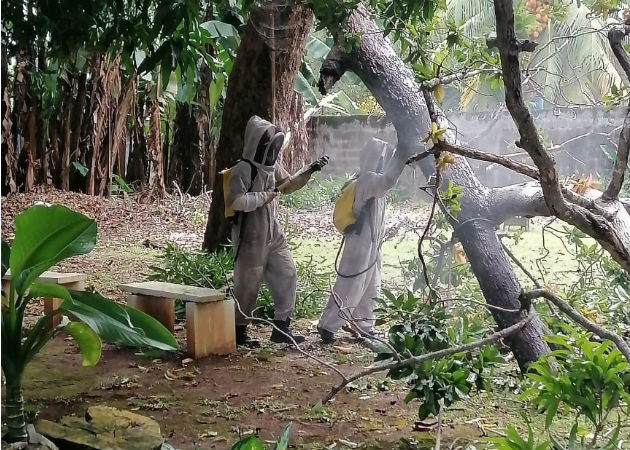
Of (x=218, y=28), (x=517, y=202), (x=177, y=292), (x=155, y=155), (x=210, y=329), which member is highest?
(x=218, y=28)

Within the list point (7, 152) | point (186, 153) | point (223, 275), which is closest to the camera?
point (223, 275)

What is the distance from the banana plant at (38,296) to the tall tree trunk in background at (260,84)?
3.87ft

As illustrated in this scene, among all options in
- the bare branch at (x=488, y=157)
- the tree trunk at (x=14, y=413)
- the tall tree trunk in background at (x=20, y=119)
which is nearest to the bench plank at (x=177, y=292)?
the tall tree trunk in background at (x=20, y=119)

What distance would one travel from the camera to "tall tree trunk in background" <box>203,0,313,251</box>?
260cm

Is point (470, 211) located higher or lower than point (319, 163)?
lower

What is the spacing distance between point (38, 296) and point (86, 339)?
0.41ft

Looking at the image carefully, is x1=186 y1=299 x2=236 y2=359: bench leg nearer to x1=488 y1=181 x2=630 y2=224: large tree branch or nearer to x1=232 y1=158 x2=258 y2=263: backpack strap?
x1=232 y1=158 x2=258 y2=263: backpack strap

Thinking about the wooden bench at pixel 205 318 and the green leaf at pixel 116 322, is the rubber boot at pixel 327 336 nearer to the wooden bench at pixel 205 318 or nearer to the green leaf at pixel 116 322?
the wooden bench at pixel 205 318

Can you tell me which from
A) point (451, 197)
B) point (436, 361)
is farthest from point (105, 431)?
point (451, 197)

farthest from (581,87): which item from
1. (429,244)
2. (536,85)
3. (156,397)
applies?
(156,397)

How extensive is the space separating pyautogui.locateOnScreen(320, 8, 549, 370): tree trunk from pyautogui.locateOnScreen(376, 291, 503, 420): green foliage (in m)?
0.49

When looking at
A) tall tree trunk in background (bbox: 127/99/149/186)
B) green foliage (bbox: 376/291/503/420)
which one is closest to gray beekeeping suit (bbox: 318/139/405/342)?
green foliage (bbox: 376/291/503/420)

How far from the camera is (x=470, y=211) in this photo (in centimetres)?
199

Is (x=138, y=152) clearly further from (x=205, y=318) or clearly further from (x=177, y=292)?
(x=205, y=318)
